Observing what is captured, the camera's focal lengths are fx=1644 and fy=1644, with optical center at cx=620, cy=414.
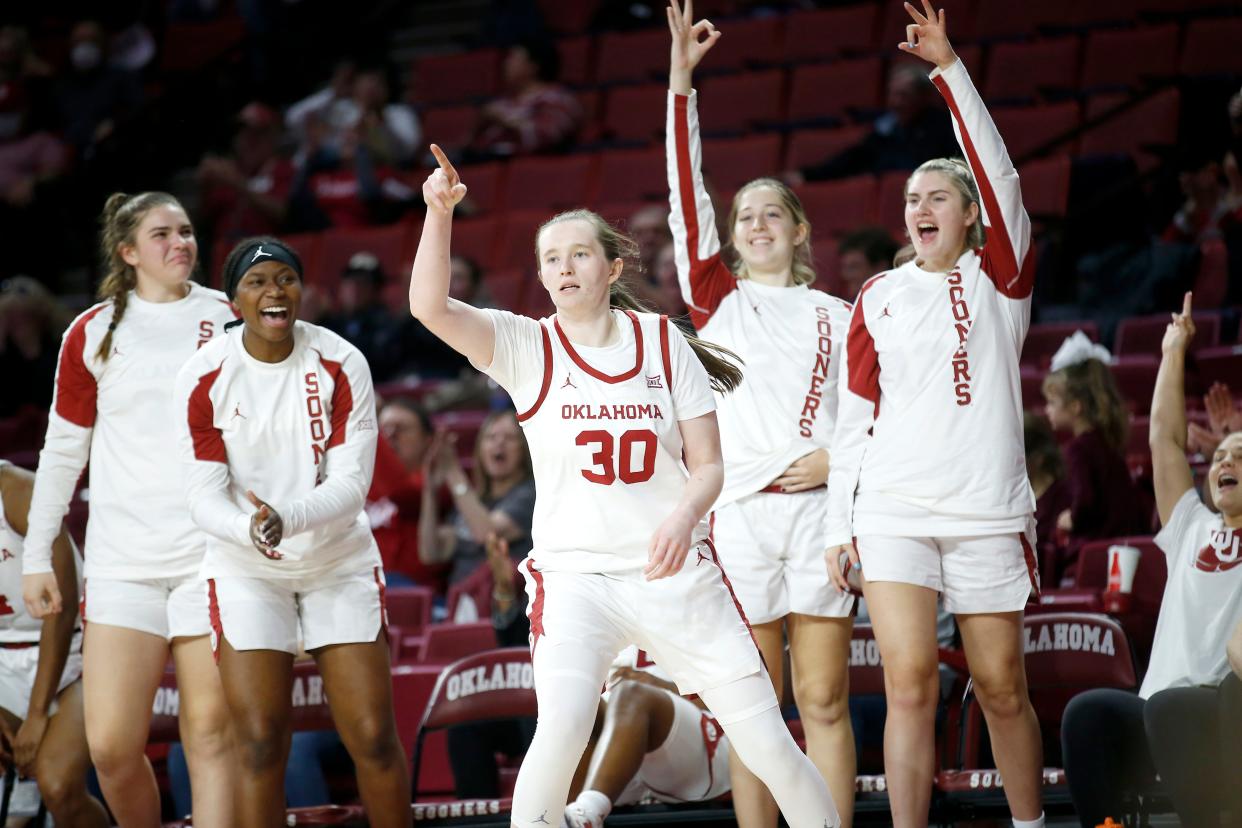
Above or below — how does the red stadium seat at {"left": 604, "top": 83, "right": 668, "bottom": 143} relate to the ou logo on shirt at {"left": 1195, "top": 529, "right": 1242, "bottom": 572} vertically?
above

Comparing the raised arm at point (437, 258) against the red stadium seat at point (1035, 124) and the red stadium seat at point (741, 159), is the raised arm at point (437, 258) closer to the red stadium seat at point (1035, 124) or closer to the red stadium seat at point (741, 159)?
the red stadium seat at point (1035, 124)

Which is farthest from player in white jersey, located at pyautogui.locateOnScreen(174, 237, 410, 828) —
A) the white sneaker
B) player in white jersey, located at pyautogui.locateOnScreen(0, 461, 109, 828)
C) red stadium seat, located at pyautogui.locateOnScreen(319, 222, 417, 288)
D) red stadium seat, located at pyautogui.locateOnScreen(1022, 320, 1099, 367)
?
red stadium seat, located at pyautogui.locateOnScreen(319, 222, 417, 288)

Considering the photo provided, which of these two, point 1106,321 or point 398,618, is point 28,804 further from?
point 1106,321

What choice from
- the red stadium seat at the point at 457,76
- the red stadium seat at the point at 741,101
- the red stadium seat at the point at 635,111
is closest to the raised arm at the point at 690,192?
the red stadium seat at the point at 741,101

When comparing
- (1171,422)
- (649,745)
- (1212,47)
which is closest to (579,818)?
(649,745)

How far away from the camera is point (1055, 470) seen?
6.11m

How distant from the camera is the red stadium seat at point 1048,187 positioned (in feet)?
27.8

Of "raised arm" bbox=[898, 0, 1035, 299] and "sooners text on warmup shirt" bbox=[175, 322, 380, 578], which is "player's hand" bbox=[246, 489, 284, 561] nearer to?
"sooners text on warmup shirt" bbox=[175, 322, 380, 578]

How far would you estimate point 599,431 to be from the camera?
3.59 meters

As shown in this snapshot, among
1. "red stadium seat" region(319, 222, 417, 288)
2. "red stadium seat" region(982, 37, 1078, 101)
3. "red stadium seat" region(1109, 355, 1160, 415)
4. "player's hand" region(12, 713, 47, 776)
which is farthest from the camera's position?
"red stadium seat" region(319, 222, 417, 288)

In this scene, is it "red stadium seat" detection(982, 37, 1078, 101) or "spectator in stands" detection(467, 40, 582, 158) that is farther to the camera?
"spectator in stands" detection(467, 40, 582, 158)

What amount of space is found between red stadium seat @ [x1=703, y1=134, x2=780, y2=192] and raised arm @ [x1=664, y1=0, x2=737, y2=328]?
487cm

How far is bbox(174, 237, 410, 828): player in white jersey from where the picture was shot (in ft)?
13.7

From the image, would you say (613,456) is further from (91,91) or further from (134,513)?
(91,91)
